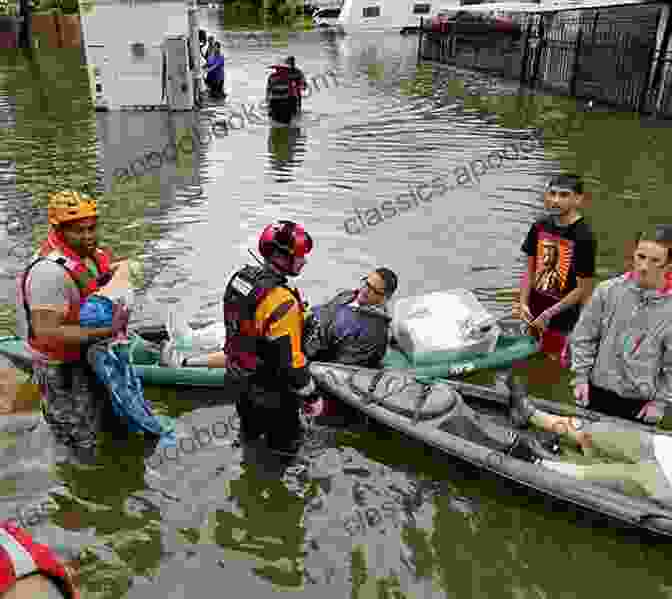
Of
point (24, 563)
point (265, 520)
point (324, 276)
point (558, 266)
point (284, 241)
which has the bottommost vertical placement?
point (265, 520)

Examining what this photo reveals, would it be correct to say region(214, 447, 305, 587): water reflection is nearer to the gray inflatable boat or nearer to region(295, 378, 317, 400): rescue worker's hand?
the gray inflatable boat

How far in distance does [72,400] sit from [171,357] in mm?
1579

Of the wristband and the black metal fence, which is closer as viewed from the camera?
the wristband

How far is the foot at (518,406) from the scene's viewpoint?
501cm

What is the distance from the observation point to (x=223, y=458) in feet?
16.9

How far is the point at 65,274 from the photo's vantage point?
385cm

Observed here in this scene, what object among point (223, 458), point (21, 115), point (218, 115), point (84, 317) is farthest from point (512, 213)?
point (21, 115)

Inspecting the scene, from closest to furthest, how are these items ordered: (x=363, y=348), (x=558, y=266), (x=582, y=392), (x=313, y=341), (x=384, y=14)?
(x=582, y=392) < (x=558, y=266) < (x=363, y=348) < (x=313, y=341) < (x=384, y=14)

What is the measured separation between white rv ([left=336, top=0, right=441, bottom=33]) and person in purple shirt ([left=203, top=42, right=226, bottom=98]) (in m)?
25.4

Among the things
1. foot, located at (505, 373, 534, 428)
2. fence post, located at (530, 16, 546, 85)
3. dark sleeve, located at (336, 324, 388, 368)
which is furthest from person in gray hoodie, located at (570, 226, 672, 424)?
fence post, located at (530, 16, 546, 85)

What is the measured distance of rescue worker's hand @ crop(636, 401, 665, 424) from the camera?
433 centimetres

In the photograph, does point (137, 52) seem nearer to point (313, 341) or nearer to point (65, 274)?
point (313, 341)

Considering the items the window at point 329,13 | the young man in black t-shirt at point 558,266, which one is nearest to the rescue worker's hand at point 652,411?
the young man in black t-shirt at point 558,266

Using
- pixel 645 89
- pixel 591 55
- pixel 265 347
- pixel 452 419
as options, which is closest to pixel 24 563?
pixel 265 347
